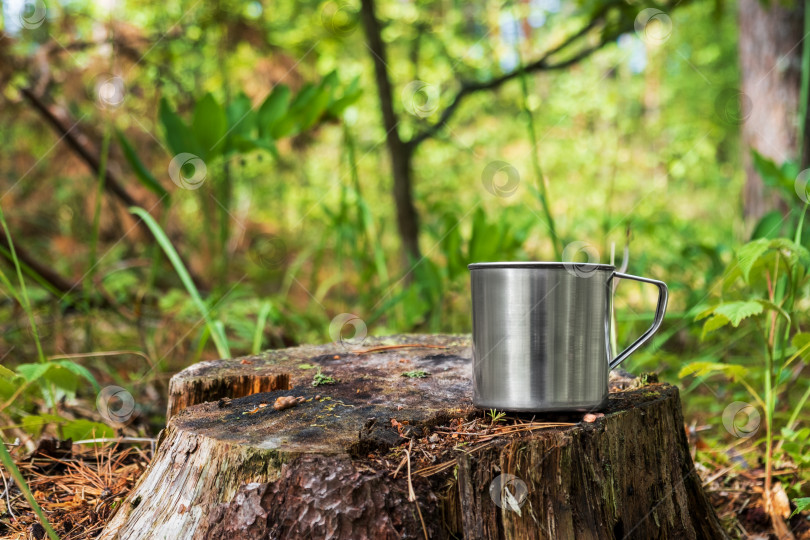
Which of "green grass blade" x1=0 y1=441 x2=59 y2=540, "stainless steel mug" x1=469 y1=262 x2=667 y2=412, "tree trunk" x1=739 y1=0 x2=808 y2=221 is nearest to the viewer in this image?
"green grass blade" x1=0 y1=441 x2=59 y2=540

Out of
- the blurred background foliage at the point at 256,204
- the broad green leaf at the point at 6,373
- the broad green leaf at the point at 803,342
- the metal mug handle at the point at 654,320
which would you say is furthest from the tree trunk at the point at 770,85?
the broad green leaf at the point at 6,373

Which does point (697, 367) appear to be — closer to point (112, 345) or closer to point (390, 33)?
point (112, 345)

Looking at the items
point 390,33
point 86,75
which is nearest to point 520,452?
point 86,75

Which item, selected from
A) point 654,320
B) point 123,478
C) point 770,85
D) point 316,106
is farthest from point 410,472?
point 770,85

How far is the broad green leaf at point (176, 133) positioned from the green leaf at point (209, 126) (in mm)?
25

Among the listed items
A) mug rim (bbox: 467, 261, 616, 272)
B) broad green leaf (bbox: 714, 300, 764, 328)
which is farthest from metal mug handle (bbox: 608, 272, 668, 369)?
broad green leaf (bbox: 714, 300, 764, 328)

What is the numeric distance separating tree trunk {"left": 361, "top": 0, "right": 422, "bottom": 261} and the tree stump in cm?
192

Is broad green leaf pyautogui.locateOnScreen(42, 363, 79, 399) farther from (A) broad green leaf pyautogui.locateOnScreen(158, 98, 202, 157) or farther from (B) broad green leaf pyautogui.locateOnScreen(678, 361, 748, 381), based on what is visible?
(B) broad green leaf pyautogui.locateOnScreen(678, 361, 748, 381)

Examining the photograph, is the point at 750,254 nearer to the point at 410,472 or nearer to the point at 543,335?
the point at 543,335

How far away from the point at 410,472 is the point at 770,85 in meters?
3.34

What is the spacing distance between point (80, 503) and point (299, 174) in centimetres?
503

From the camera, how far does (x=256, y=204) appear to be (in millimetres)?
6410

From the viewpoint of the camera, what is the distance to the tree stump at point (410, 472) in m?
0.89

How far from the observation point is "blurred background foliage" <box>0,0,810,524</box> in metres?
2.01
